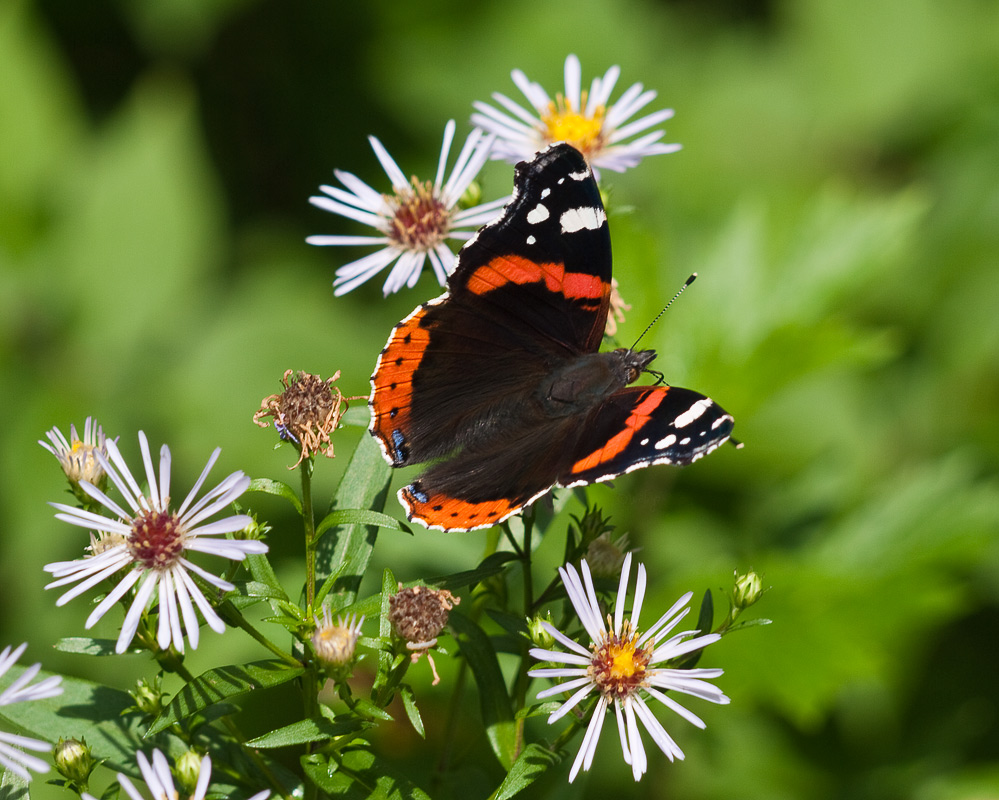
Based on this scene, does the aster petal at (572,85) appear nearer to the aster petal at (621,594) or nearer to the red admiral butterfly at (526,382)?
the red admiral butterfly at (526,382)

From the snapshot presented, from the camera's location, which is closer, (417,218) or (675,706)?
(675,706)

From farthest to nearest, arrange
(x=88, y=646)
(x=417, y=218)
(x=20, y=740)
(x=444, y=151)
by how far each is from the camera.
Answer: (x=417, y=218)
(x=444, y=151)
(x=88, y=646)
(x=20, y=740)

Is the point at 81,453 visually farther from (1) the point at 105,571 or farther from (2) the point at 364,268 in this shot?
(2) the point at 364,268

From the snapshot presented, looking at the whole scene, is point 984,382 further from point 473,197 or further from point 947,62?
point 473,197

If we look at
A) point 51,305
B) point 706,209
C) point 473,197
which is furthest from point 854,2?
point 51,305

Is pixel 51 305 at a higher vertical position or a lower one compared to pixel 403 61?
lower

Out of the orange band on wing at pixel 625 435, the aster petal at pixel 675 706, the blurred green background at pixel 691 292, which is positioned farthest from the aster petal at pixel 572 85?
the aster petal at pixel 675 706

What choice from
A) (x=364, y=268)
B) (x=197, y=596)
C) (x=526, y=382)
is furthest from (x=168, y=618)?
(x=526, y=382)
